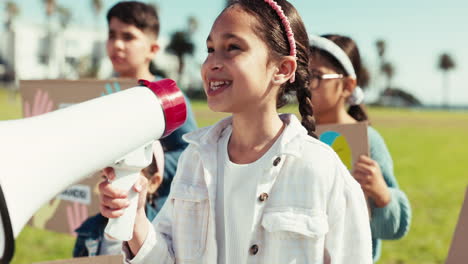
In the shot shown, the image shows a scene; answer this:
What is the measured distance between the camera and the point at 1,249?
3.02 feet

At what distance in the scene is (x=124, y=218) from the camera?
A: 142 cm

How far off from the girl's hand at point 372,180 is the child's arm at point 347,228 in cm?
69

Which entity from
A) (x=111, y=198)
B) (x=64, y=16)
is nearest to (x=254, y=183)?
(x=111, y=198)

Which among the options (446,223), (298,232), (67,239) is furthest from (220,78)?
(446,223)

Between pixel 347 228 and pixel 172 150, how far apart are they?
130cm

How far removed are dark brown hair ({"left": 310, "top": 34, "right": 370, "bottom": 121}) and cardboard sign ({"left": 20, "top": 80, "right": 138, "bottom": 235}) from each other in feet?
2.99

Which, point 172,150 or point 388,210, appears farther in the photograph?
point 172,150

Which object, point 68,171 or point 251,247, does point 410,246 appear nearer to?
point 251,247

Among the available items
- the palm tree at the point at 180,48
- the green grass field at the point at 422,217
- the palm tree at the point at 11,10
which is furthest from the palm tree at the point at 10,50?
the green grass field at the point at 422,217

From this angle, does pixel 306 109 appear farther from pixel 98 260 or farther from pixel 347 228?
pixel 98 260

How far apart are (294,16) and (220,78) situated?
0.35 m

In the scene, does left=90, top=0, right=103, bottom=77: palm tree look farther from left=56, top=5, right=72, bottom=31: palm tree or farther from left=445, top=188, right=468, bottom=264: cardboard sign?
left=445, top=188, right=468, bottom=264: cardboard sign

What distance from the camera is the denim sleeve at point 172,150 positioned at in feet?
8.17

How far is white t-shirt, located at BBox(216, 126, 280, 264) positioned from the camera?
1.48 metres
